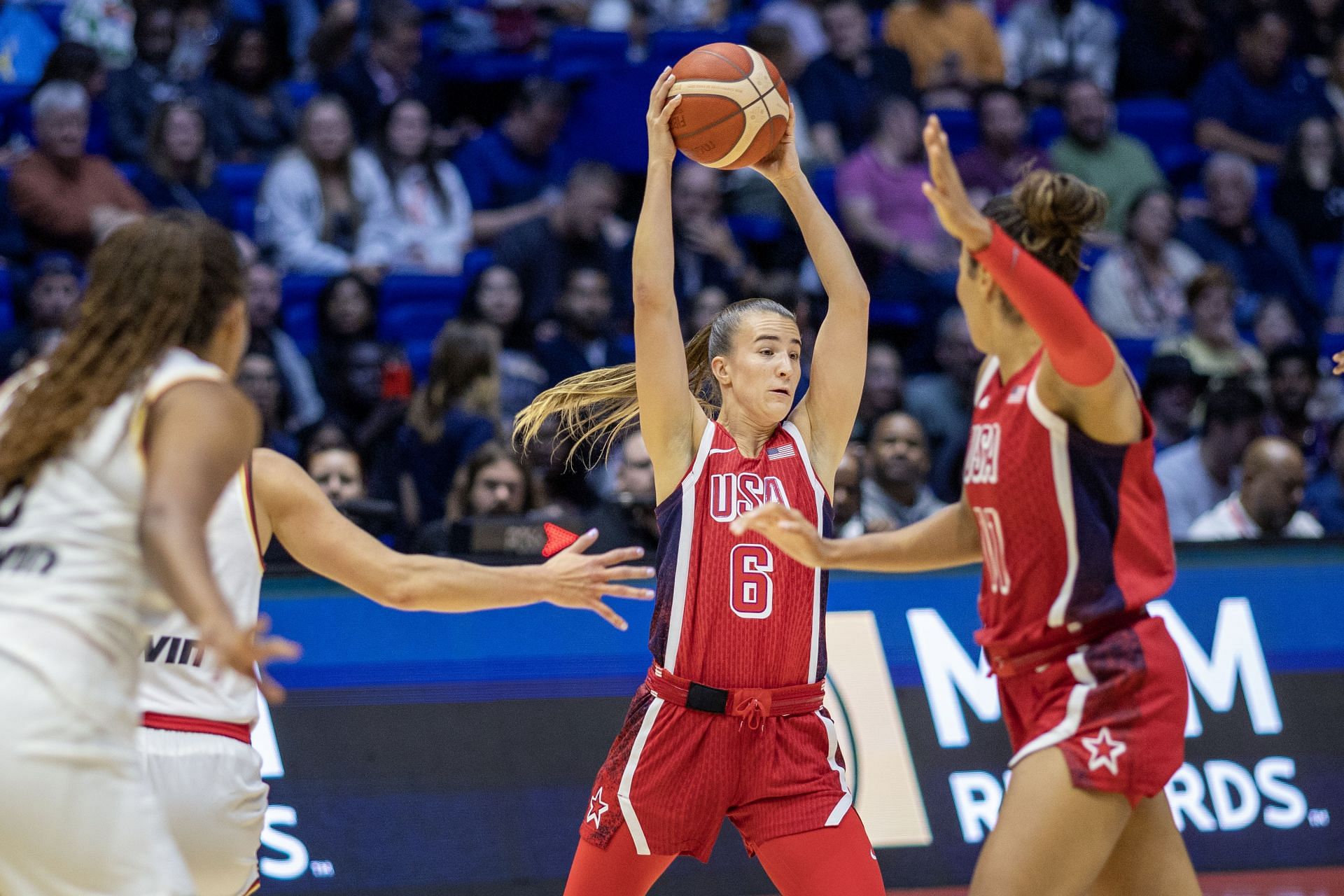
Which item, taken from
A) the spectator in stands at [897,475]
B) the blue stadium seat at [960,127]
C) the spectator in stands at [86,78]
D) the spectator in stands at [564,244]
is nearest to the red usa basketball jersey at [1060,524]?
the spectator in stands at [897,475]

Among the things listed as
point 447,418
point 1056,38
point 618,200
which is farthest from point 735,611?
point 1056,38

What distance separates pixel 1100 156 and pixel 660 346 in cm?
765

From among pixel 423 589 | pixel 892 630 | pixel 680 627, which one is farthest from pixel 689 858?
pixel 423 589

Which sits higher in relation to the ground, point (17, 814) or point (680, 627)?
point (17, 814)

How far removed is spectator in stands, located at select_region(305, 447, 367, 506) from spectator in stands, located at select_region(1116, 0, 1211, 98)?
7.72 m

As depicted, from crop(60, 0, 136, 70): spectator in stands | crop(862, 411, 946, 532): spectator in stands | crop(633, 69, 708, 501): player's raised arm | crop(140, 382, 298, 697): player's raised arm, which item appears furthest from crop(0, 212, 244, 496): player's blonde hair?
crop(60, 0, 136, 70): spectator in stands

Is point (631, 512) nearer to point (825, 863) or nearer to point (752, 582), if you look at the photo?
point (752, 582)

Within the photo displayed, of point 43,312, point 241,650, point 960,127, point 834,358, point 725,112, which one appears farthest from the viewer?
point 960,127

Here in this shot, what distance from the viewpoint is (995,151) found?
→ 35.9 ft

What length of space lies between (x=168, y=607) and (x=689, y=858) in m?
3.32

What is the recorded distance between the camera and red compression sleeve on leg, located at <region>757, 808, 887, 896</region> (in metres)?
3.94

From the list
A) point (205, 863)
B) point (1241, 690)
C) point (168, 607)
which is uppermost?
point (168, 607)

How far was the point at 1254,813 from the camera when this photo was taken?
6.04 m

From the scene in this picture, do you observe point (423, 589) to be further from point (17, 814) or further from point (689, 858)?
point (689, 858)
